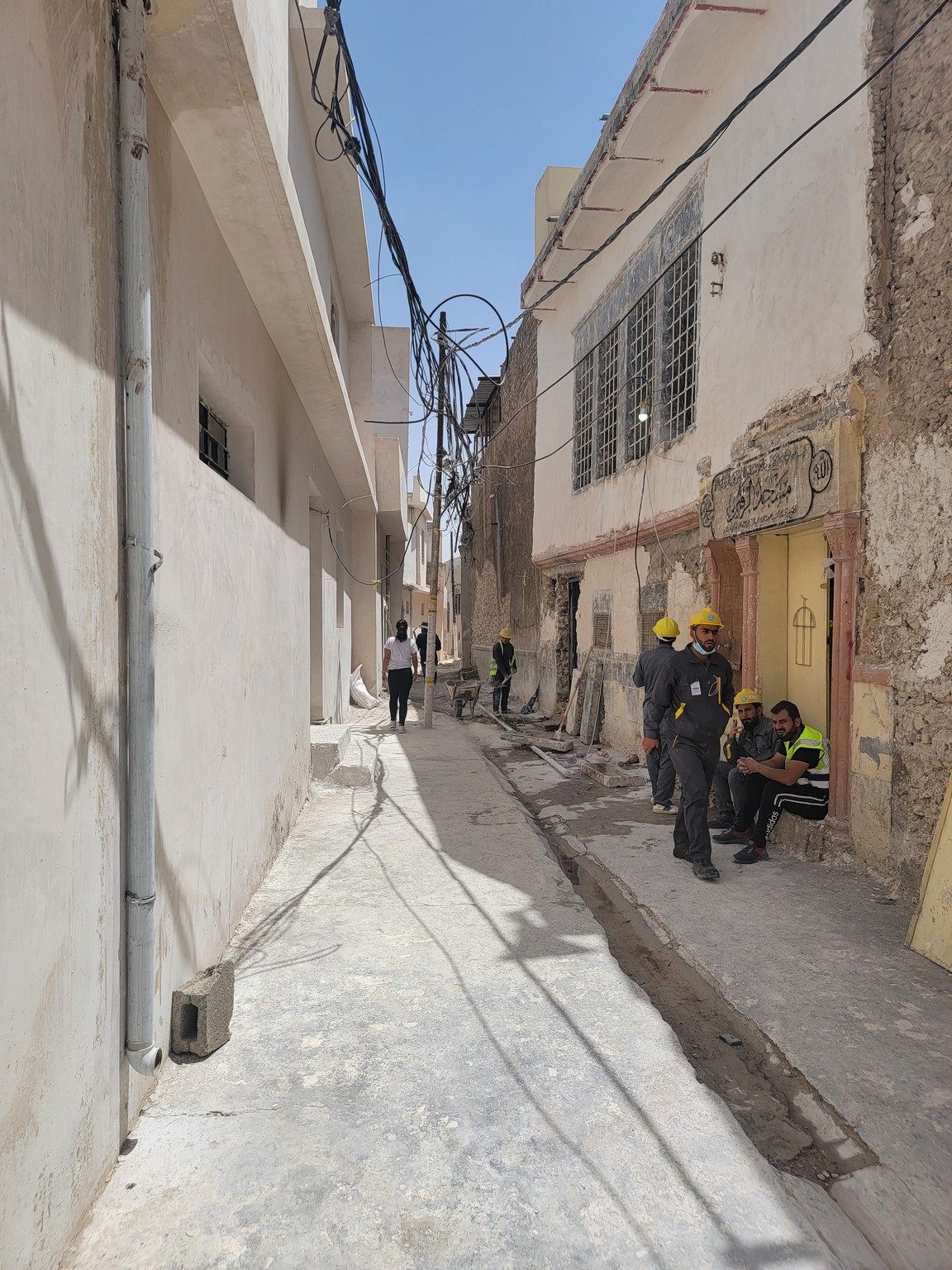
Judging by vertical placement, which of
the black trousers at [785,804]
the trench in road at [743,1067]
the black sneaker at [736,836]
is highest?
the black trousers at [785,804]

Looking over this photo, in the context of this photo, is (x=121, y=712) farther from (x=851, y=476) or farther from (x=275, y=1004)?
(x=851, y=476)

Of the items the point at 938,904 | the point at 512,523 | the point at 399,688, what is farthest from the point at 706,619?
the point at 512,523

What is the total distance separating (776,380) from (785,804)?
3.14 meters

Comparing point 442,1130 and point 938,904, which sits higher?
point 938,904

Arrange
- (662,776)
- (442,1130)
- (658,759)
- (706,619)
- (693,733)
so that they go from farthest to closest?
(658,759) → (662,776) → (706,619) → (693,733) → (442,1130)

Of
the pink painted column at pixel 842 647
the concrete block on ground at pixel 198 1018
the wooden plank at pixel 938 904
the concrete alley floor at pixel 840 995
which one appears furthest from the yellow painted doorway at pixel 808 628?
the concrete block on ground at pixel 198 1018

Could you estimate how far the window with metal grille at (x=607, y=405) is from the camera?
987 centimetres

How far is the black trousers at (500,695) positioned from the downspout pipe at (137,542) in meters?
12.0

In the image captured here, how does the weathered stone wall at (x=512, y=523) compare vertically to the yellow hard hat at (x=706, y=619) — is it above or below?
above

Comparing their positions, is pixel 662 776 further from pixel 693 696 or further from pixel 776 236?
pixel 776 236

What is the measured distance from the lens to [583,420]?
11188 mm

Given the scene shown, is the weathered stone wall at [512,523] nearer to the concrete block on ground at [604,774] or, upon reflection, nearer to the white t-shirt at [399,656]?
the white t-shirt at [399,656]

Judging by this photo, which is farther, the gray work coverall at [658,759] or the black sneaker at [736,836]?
the gray work coverall at [658,759]

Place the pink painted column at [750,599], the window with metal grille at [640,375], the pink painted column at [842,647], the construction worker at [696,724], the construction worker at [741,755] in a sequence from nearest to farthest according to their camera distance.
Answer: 1. the pink painted column at [842,647]
2. the construction worker at [696,724]
3. the construction worker at [741,755]
4. the pink painted column at [750,599]
5. the window with metal grille at [640,375]
